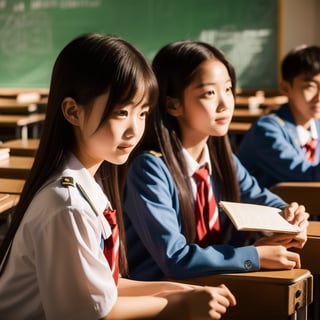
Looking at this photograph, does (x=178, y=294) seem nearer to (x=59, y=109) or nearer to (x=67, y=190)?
(x=67, y=190)

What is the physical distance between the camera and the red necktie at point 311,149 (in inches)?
140

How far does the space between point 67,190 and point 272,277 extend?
0.57m

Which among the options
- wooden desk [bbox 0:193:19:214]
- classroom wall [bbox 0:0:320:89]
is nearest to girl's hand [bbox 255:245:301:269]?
wooden desk [bbox 0:193:19:214]

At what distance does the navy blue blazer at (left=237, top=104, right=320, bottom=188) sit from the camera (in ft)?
11.1

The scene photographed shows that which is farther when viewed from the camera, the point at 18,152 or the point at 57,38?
the point at 57,38

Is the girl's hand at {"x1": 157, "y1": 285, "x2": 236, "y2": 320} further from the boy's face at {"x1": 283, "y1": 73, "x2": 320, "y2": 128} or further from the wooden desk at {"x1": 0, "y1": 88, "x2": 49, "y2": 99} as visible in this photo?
the wooden desk at {"x1": 0, "y1": 88, "x2": 49, "y2": 99}

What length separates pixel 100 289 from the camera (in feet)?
4.94

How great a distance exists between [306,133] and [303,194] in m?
0.80

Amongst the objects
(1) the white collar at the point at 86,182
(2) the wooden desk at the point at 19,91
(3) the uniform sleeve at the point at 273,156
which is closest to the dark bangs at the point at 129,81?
(1) the white collar at the point at 86,182

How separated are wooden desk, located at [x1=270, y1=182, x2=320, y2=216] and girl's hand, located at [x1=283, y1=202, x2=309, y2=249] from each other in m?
0.52

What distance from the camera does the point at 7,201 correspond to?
2373 millimetres

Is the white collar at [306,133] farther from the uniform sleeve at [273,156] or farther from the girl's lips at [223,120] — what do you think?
the girl's lips at [223,120]

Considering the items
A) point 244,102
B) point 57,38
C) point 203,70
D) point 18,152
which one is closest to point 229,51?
point 244,102

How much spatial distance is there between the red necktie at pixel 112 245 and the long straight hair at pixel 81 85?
0.56ft
